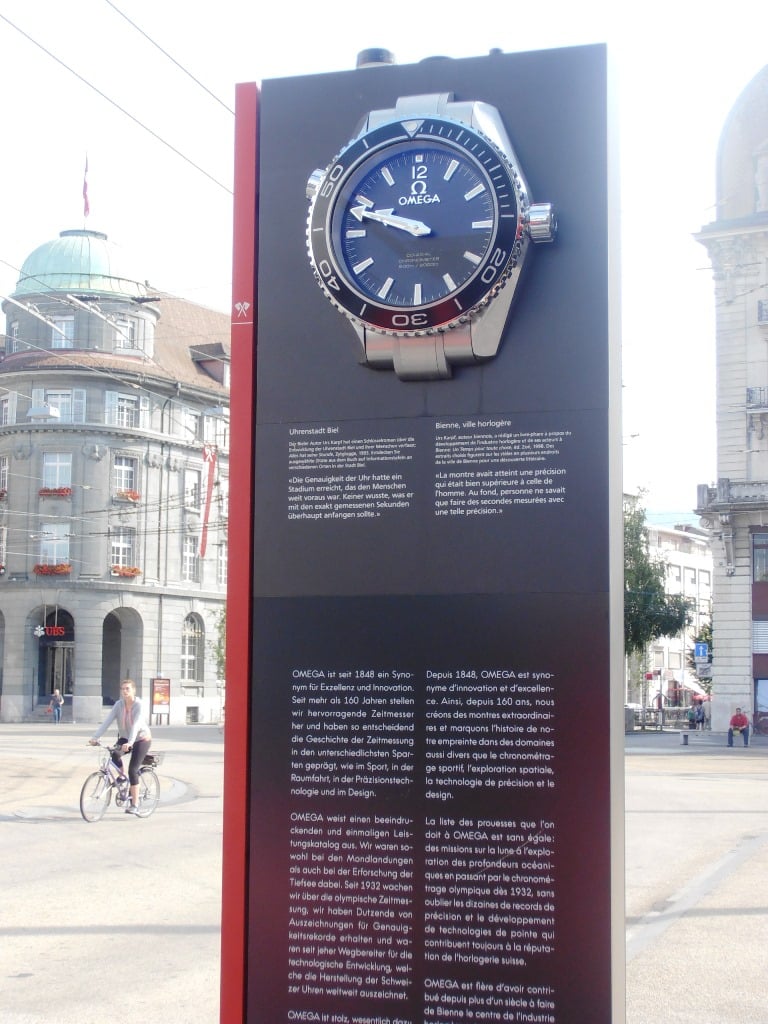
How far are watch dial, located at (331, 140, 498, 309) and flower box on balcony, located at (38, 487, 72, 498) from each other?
2240 inches

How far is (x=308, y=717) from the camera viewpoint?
475cm

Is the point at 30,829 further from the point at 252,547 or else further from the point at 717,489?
the point at 717,489

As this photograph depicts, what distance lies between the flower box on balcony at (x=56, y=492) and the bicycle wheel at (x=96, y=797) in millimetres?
44726

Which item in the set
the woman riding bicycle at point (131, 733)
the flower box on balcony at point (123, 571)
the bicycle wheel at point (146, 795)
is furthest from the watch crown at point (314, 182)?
the flower box on balcony at point (123, 571)

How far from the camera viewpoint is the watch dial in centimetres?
475

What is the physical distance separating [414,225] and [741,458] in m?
48.8

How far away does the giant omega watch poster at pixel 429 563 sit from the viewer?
448cm

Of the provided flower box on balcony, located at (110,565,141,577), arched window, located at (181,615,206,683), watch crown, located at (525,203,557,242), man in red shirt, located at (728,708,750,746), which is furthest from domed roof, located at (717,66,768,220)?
watch crown, located at (525,203,557,242)

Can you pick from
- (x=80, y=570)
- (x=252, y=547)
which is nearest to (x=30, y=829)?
(x=252, y=547)

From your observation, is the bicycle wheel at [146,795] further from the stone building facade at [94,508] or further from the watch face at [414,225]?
the stone building facade at [94,508]

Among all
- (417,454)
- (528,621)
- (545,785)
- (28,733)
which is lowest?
(28,733)

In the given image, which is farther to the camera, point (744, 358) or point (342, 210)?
point (744, 358)

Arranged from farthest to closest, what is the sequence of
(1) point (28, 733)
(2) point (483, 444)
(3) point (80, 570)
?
(3) point (80, 570) < (1) point (28, 733) < (2) point (483, 444)

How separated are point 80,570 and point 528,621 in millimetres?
57146
